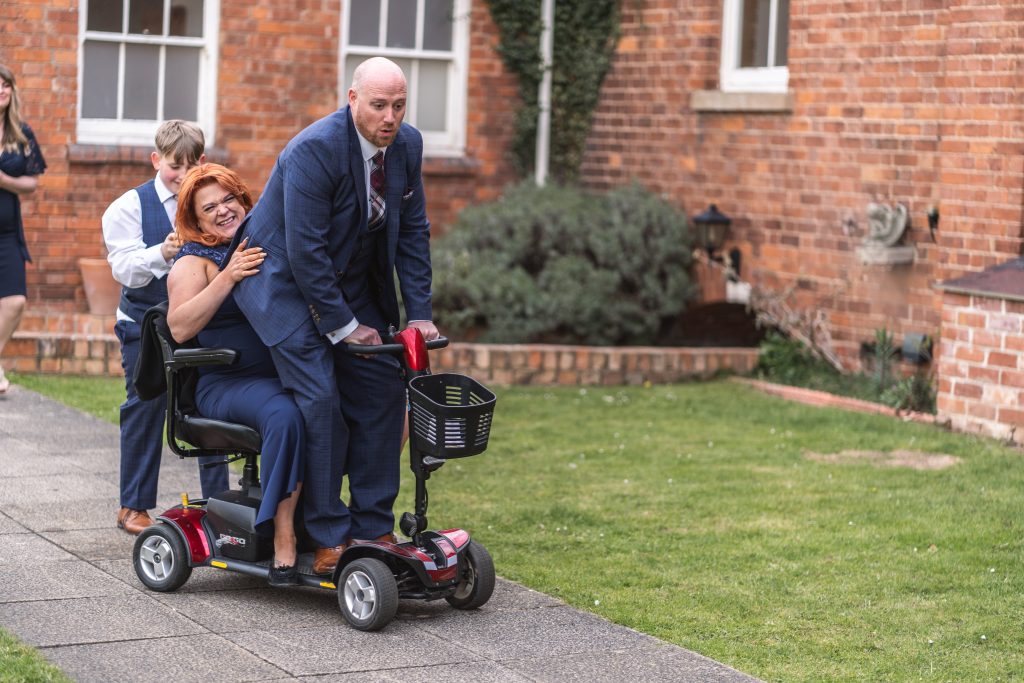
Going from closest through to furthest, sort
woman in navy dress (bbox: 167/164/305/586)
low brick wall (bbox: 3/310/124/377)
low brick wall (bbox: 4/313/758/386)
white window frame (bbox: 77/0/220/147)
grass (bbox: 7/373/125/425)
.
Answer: woman in navy dress (bbox: 167/164/305/586) < grass (bbox: 7/373/125/425) < low brick wall (bbox: 3/310/124/377) < low brick wall (bbox: 4/313/758/386) < white window frame (bbox: 77/0/220/147)

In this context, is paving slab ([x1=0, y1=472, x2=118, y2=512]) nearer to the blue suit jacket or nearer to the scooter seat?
the scooter seat

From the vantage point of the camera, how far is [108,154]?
38.2 feet

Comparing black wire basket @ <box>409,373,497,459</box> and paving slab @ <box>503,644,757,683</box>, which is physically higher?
black wire basket @ <box>409,373,497,459</box>

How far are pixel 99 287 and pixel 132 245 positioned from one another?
5.23 metres

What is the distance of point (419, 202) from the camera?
19.2ft

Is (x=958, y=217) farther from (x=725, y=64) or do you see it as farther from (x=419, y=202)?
(x=419, y=202)

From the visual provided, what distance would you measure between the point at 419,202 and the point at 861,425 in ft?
14.5

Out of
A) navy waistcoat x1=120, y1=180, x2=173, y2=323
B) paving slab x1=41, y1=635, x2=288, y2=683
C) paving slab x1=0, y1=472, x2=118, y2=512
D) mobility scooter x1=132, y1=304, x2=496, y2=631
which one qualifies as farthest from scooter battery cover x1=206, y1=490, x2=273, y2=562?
paving slab x1=0, y1=472, x2=118, y2=512

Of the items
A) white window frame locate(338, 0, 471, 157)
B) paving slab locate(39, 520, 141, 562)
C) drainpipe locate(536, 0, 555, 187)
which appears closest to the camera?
paving slab locate(39, 520, 141, 562)

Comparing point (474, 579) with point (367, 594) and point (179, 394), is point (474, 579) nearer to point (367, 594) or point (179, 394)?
point (367, 594)

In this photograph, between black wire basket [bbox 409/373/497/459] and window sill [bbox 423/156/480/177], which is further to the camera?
window sill [bbox 423/156/480/177]

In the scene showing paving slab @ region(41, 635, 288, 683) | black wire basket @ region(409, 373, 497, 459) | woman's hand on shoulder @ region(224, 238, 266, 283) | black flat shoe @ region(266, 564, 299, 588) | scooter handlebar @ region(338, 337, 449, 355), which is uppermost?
woman's hand on shoulder @ region(224, 238, 266, 283)

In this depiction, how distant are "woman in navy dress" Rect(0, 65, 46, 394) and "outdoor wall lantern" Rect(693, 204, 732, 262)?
4.80 m

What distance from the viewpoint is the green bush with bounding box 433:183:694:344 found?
11.2m
